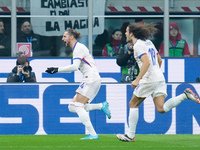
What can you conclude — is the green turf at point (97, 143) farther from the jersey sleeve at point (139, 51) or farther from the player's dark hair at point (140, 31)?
the player's dark hair at point (140, 31)

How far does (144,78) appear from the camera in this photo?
11305mm

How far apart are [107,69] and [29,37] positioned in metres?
2.05

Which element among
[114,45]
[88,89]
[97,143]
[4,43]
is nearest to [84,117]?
[88,89]

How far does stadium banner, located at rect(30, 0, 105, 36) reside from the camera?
60.3 feet

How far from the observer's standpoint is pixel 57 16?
18422 mm

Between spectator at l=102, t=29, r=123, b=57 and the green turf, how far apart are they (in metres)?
5.15

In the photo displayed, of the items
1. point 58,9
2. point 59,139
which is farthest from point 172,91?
point 58,9

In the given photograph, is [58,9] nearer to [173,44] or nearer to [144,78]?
[173,44]

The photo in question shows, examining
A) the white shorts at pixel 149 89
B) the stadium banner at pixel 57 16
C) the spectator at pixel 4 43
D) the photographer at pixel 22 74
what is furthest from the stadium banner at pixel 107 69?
the white shorts at pixel 149 89

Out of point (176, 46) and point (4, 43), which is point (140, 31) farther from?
point (4, 43)

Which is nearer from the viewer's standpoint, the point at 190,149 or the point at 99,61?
the point at 190,149

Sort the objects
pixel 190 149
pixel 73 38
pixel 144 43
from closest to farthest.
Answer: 1. pixel 190 149
2. pixel 144 43
3. pixel 73 38

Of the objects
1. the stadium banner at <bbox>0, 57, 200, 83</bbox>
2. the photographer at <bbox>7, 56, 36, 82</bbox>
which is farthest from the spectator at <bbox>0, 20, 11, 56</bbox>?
the photographer at <bbox>7, 56, 36, 82</bbox>

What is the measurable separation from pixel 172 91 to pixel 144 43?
3.26 m
